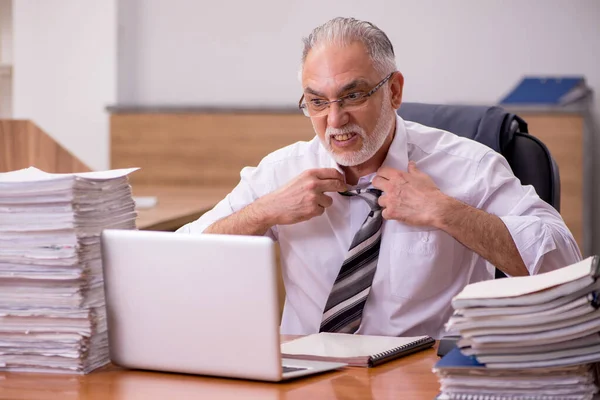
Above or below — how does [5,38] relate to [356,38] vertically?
above

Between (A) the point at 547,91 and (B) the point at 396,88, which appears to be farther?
(A) the point at 547,91

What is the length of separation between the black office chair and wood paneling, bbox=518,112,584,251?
1734 mm

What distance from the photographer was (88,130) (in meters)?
4.77

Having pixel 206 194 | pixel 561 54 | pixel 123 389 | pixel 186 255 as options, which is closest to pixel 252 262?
pixel 186 255

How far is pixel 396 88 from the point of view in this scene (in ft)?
7.16

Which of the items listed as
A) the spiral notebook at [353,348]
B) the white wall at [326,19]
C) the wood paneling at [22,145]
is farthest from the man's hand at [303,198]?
the white wall at [326,19]

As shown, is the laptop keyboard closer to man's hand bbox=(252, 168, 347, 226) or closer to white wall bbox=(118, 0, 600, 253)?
man's hand bbox=(252, 168, 347, 226)

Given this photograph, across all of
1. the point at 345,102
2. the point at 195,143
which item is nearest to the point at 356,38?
the point at 345,102

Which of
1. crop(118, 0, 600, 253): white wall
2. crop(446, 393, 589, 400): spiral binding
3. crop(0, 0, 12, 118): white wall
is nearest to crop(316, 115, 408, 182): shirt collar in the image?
crop(446, 393, 589, 400): spiral binding

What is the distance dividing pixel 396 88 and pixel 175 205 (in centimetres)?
157

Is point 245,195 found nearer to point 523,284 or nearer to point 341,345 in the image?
point 341,345

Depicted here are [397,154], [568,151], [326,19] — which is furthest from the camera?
[326,19]

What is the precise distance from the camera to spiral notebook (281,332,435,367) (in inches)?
59.7

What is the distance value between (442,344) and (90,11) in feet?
11.7
